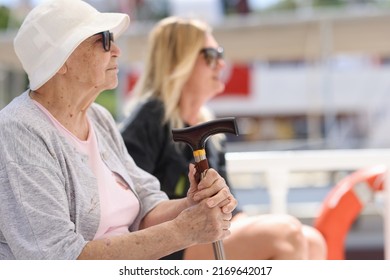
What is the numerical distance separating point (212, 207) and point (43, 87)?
46 centimetres

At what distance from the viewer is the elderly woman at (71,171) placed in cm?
141

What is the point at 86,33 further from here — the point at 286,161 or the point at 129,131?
the point at 286,161

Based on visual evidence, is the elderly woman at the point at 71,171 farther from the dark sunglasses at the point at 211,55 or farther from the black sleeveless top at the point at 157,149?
the dark sunglasses at the point at 211,55

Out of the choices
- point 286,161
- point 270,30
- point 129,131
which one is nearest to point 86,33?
point 129,131

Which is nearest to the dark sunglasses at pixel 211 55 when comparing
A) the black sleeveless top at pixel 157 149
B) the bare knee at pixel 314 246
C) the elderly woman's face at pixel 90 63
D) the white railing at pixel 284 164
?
the black sleeveless top at pixel 157 149

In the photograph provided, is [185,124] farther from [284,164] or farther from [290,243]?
[284,164]

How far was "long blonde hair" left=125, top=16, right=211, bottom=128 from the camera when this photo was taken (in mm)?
2477

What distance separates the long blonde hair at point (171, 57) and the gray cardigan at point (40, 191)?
0.92 m

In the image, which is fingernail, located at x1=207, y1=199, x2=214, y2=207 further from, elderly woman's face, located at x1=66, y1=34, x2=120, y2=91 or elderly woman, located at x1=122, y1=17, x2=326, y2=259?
elderly woman, located at x1=122, y1=17, x2=326, y2=259

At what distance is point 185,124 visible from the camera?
2.48 metres

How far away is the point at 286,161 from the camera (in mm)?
3287

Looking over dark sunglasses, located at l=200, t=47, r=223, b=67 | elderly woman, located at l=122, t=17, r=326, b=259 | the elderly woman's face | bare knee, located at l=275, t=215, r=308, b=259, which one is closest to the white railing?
elderly woman, located at l=122, t=17, r=326, b=259

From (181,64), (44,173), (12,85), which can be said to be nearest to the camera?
(44,173)

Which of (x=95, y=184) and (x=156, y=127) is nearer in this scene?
(x=95, y=184)
